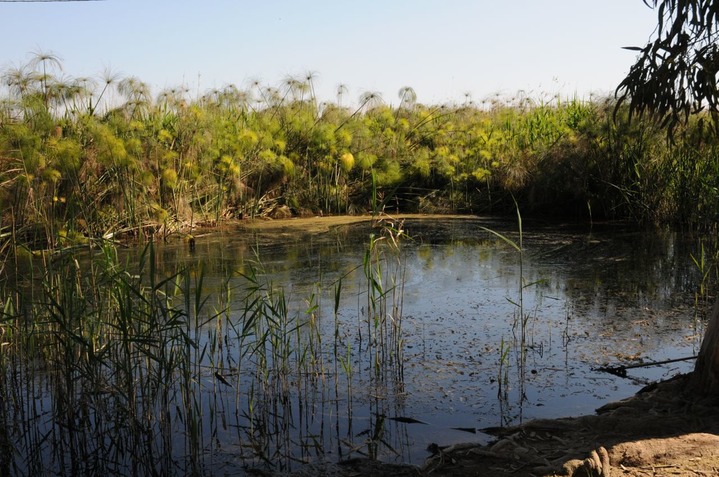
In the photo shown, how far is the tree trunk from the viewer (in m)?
3.73

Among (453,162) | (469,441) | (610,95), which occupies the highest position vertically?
(610,95)

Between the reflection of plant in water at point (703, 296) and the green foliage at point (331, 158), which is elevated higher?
the green foliage at point (331, 158)

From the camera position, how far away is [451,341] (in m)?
5.25

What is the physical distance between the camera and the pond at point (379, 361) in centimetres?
369

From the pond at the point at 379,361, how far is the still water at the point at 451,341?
13 millimetres

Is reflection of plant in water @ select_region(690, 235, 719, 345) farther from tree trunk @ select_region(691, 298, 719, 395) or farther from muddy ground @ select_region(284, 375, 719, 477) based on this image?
muddy ground @ select_region(284, 375, 719, 477)

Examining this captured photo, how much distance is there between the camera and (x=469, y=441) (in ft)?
12.0

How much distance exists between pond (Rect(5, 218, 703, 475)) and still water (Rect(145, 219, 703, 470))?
13mm

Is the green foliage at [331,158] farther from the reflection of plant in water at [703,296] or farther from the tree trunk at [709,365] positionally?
the tree trunk at [709,365]

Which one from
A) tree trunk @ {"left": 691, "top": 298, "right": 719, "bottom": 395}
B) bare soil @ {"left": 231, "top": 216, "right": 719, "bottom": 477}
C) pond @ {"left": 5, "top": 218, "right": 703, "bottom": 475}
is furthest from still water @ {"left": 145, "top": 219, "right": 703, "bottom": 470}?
tree trunk @ {"left": 691, "top": 298, "right": 719, "bottom": 395}

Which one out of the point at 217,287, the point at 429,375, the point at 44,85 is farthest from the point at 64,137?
the point at 429,375

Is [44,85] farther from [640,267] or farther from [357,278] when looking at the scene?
[640,267]

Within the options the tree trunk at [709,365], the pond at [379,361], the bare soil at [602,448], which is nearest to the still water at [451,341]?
the pond at [379,361]

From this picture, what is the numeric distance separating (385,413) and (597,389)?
1162 mm
